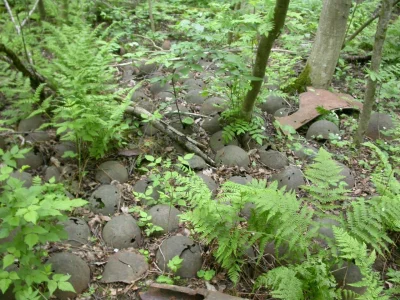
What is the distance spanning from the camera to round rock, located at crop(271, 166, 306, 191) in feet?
14.9

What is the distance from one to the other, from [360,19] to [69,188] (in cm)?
712

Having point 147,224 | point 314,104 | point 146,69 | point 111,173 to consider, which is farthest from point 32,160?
point 314,104

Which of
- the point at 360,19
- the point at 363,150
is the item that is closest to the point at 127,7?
the point at 360,19

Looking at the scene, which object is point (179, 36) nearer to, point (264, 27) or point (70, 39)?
point (70, 39)

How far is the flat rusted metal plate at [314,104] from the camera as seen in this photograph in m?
5.72

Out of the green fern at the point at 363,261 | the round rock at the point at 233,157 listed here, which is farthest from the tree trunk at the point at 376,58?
the green fern at the point at 363,261

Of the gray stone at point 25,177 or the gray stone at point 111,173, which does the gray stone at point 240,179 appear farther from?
the gray stone at point 25,177

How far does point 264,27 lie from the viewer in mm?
3883

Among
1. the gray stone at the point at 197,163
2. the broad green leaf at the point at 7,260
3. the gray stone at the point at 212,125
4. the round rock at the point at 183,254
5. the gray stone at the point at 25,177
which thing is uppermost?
the gray stone at the point at 212,125

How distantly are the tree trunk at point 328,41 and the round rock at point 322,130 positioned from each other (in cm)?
106

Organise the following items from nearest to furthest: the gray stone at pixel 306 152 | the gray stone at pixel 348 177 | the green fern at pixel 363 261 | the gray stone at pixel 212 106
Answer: the green fern at pixel 363 261
the gray stone at pixel 348 177
the gray stone at pixel 306 152
the gray stone at pixel 212 106

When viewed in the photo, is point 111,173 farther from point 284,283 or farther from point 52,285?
point 284,283

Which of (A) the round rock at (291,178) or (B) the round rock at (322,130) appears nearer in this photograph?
(A) the round rock at (291,178)

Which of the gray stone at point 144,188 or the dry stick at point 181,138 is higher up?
the dry stick at point 181,138
